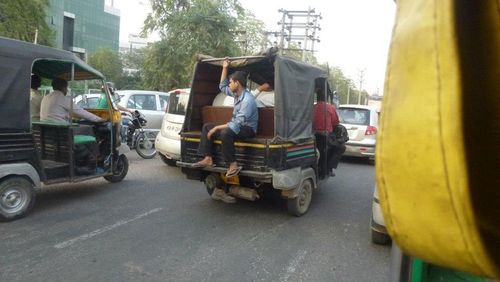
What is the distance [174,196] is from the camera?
655 centimetres

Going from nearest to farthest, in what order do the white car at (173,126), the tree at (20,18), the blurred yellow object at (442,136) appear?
the blurred yellow object at (442,136) → the white car at (173,126) → the tree at (20,18)

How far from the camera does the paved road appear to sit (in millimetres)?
3699

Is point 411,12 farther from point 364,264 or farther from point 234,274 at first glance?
point 364,264

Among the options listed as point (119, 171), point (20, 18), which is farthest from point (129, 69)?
point (119, 171)

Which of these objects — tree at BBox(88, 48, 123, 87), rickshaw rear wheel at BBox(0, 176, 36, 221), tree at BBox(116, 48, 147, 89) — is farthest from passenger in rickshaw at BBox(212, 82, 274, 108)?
tree at BBox(88, 48, 123, 87)

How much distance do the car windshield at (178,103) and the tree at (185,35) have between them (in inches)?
443

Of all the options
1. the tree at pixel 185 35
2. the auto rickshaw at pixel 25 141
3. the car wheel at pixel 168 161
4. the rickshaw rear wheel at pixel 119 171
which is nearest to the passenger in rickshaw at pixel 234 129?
the auto rickshaw at pixel 25 141

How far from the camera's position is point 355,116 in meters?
10.8

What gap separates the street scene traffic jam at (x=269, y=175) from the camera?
1.71 ft

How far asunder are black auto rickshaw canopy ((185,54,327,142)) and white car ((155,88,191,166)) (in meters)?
1.82

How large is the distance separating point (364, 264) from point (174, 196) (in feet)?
11.3

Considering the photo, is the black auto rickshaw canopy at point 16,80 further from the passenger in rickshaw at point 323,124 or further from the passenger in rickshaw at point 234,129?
the passenger in rickshaw at point 323,124

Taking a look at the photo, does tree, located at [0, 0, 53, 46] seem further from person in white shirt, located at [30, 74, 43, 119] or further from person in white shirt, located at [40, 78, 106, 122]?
person in white shirt, located at [40, 78, 106, 122]

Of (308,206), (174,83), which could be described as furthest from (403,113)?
(174,83)
